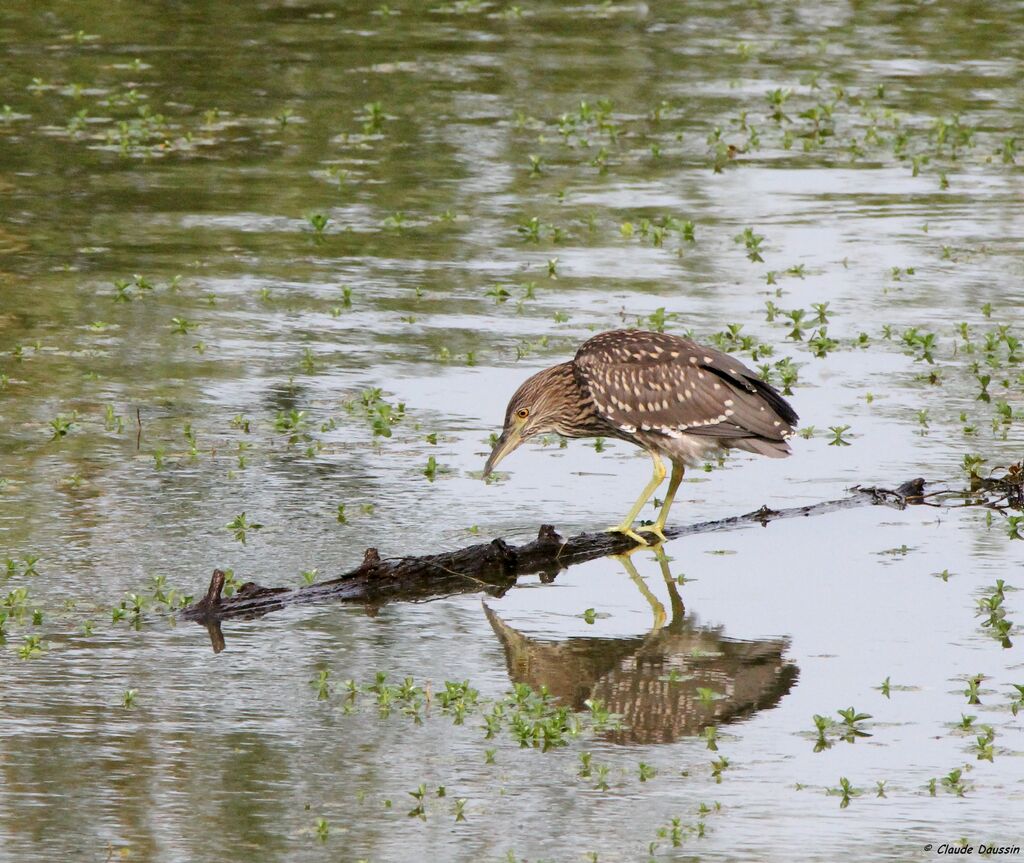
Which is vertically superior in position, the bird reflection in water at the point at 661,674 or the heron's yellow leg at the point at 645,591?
the bird reflection in water at the point at 661,674

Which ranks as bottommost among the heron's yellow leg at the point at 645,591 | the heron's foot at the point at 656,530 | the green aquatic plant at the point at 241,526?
the heron's yellow leg at the point at 645,591

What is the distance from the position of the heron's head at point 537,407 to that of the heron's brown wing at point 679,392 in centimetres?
11

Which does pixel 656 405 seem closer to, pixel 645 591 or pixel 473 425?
pixel 645 591

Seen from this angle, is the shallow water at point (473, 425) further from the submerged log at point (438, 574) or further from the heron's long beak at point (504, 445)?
the heron's long beak at point (504, 445)

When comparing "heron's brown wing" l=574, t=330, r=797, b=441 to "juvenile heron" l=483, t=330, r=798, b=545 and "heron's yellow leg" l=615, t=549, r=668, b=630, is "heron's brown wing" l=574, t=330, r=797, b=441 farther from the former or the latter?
"heron's yellow leg" l=615, t=549, r=668, b=630

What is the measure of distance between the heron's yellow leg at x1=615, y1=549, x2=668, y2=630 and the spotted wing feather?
721 mm

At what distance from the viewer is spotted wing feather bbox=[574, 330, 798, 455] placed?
962 centimetres

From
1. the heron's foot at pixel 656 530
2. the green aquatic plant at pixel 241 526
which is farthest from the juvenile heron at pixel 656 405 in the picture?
the green aquatic plant at pixel 241 526

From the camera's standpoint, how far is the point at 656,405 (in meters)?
9.70

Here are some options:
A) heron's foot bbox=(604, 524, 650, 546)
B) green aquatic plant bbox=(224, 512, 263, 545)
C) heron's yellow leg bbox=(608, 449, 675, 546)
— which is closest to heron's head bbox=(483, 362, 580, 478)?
heron's yellow leg bbox=(608, 449, 675, 546)

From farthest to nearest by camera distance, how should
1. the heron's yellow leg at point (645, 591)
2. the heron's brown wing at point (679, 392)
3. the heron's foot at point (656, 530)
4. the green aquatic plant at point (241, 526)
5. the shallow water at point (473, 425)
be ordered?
the heron's brown wing at point (679, 392) < the heron's foot at point (656, 530) < the green aquatic plant at point (241, 526) < the heron's yellow leg at point (645, 591) < the shallow water at point (473, 425)

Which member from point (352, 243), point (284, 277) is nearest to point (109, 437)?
point (284, 277)

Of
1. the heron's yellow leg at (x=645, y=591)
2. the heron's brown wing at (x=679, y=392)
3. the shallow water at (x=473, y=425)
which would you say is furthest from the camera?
the heron's brown wing at (x=679, y=392)

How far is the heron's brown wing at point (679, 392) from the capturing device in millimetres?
9625
